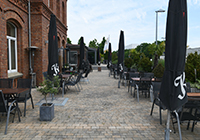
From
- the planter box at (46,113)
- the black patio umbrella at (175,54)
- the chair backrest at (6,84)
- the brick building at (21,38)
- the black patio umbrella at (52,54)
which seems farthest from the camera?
the brick building at (21,38)

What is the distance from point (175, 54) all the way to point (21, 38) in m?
7.64

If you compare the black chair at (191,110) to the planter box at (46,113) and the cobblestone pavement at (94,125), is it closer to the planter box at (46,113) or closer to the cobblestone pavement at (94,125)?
the cobblestone pavement at (94,125)

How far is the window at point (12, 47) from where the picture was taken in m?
7.26

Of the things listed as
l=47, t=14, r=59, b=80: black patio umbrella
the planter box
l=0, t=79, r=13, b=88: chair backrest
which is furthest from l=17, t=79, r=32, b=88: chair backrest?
the planter box

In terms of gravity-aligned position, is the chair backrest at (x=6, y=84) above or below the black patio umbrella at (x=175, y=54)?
below

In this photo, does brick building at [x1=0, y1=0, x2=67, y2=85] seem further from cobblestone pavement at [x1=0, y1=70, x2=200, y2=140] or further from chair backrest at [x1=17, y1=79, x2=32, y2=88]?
cobblestone pavement at [x1=0, y1=70, x2=200, y2=140]

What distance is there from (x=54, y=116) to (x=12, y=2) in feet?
17.6

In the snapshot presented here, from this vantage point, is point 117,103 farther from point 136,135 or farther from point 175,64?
point 175,64

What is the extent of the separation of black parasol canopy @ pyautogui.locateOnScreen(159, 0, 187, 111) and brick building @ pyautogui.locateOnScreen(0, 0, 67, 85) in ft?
19.6

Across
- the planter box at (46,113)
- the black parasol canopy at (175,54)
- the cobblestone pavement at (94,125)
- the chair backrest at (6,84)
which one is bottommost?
the cobblestone pavement at (94,125)

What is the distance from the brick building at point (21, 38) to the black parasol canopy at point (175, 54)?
5959 millimetres

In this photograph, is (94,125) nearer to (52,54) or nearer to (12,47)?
(52,54)

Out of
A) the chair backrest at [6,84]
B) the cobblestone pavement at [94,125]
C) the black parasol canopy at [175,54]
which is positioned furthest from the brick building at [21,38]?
the black parasol canopy at [175,54]

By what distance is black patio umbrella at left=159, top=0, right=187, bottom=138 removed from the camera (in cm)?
243
